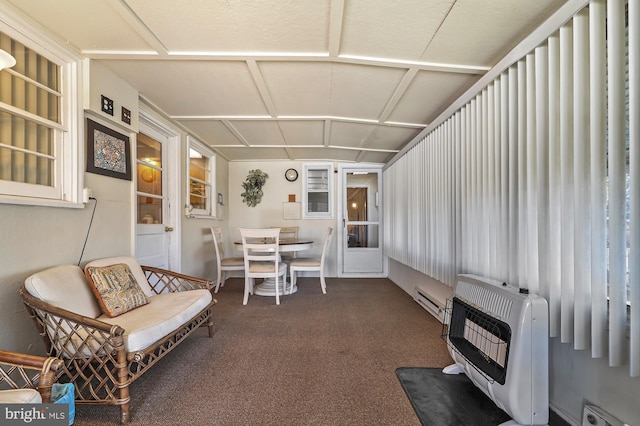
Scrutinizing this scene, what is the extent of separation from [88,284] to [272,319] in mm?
1650

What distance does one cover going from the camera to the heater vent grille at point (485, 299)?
4.55 feet

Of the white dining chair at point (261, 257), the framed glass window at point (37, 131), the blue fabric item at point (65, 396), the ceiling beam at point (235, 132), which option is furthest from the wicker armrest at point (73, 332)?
the ceiling beam at point (235, 132)

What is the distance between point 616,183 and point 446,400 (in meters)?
1.44

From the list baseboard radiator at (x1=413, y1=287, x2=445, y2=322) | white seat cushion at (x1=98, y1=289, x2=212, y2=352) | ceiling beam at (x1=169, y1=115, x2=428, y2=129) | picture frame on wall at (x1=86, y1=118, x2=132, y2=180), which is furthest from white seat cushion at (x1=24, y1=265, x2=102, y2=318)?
baseboard radiator at (x1=413, y1=287, x2=445, y2=322)

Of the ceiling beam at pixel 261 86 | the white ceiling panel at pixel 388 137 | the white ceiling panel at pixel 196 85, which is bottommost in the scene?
the white ceiling panel at pixel 388 137

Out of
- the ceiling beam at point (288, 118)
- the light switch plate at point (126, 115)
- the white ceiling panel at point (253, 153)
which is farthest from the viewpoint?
the white ceiling panel at point (253, 153)

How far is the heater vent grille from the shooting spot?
1.39 m

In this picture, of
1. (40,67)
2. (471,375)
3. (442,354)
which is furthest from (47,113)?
(442,354)

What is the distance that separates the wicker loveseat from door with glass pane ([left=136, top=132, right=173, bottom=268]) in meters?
0.96

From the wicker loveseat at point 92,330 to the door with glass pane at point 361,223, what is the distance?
11.6 feet

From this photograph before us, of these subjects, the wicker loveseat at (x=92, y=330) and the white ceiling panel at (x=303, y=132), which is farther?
the white ceiling panel at (x=303, y=132)

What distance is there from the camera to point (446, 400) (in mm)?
1574

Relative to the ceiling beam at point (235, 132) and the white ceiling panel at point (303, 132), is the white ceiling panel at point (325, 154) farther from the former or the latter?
the ceiling beam at point (235, 132)

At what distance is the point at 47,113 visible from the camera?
5.79 ft
